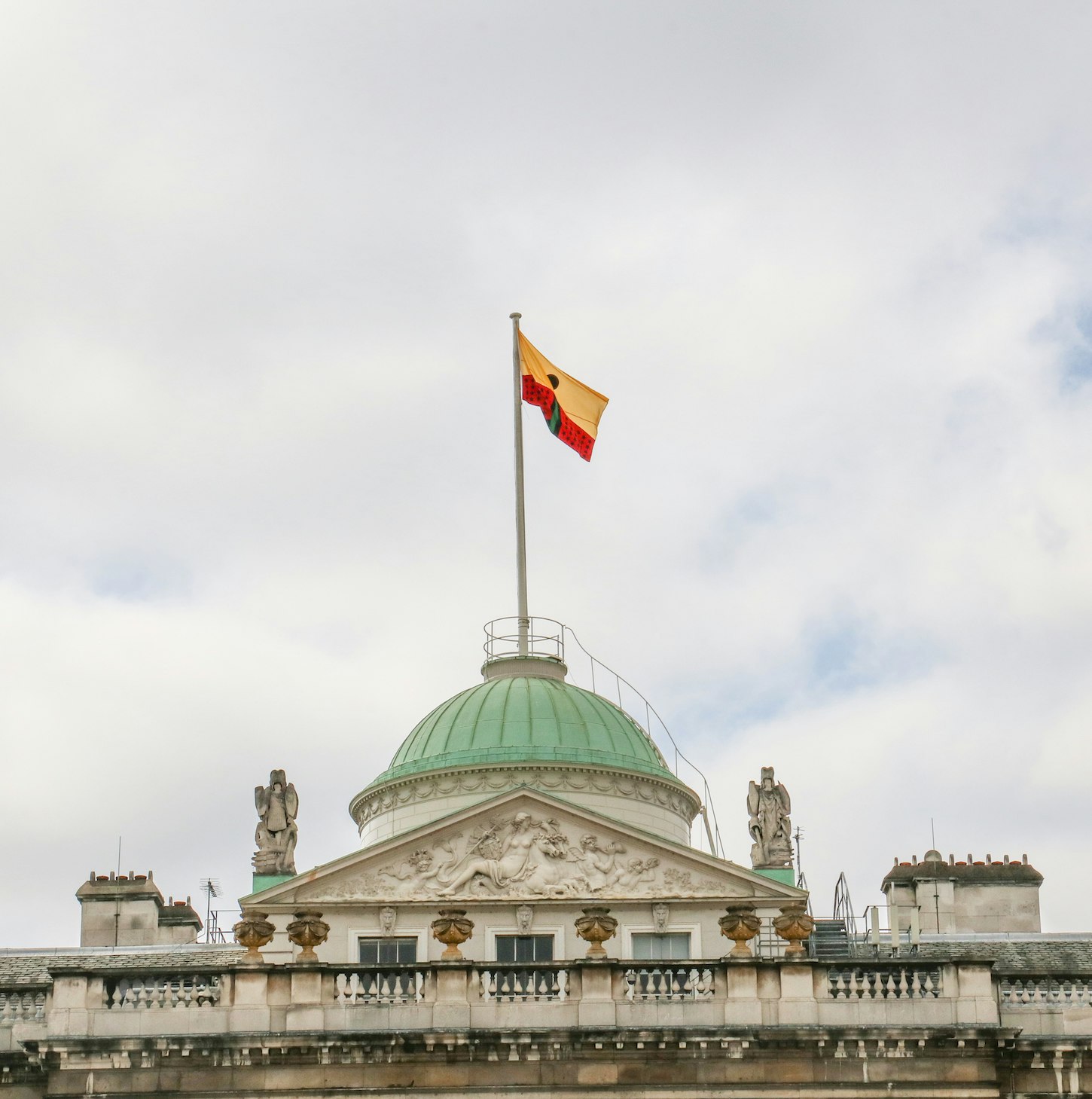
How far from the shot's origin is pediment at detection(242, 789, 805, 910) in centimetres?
5562

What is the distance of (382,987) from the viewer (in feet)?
141

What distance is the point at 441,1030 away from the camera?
42062 mm

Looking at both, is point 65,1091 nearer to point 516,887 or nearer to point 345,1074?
point 345,1074

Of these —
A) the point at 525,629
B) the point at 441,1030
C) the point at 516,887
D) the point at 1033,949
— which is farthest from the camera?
the point at 525,629

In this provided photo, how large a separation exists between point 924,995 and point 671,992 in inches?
187

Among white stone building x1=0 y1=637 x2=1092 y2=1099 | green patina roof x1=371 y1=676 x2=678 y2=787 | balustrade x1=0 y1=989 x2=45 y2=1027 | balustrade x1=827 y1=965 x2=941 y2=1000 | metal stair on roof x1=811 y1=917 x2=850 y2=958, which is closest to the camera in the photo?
white stone building x1=0 y1=637 x2=1092 y2=1099

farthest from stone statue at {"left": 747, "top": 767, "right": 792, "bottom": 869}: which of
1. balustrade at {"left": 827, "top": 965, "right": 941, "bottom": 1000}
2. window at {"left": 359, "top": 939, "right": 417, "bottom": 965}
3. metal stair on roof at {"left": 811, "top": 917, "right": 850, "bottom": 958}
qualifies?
balustrade at {"left": 827, "top": 965, "right": 941, "bottom": 1000}

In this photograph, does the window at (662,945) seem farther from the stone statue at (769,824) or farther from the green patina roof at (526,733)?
the green patina roof at (526,733)

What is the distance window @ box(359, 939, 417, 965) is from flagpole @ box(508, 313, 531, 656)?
1418cm

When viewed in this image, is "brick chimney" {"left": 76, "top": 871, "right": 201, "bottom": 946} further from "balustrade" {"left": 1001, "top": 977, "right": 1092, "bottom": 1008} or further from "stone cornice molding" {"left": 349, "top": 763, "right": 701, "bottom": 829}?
"balustrade" {"left": 1001, "top": 977, "right": 1092, "bottom": 1008}

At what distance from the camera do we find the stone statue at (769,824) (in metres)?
58.0

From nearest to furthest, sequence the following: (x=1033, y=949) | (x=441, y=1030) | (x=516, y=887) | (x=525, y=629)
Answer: (x=441, y=1030) → (x=1033, y=949) → (x=516, y=887) → (x=525, y=629)

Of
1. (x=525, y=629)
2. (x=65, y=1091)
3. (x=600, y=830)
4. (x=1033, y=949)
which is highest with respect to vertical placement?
(x=525, y=629)

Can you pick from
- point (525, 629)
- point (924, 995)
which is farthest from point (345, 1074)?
point (525, 629)
